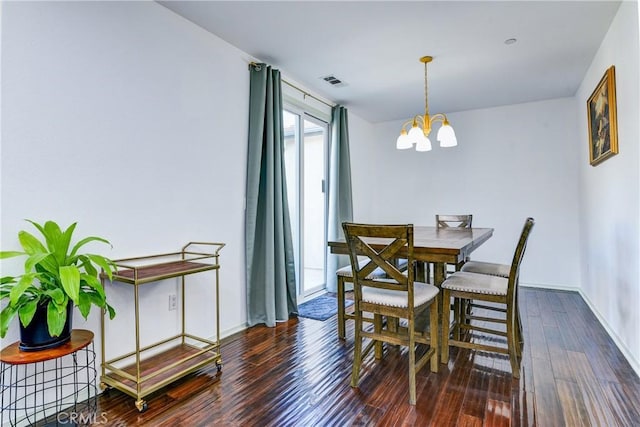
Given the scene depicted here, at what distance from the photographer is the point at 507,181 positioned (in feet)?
15.4

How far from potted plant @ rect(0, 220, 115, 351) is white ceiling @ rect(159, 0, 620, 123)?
5.78ft

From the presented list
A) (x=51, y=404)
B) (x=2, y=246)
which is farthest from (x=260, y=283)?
(x=2, y=246)

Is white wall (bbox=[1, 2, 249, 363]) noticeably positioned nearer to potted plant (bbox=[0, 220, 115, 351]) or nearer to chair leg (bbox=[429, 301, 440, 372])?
potted plant (bbox=[0, 220, 115, 351])

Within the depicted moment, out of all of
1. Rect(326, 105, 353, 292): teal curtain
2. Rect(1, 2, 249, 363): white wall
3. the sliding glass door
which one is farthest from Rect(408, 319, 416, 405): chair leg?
Rect(326, 105, 353, 292): teal curtain

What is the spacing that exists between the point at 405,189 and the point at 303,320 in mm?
2983

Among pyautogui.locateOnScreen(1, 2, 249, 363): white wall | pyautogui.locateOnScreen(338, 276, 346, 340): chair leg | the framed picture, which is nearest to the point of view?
pyautogui.locateOnScreen(1, 2, 249, 363): white wall

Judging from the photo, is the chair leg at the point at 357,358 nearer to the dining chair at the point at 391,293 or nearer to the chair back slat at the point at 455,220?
the dining chair at the point at 391,293

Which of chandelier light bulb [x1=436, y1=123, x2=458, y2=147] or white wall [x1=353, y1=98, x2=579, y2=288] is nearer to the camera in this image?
chandelier light bulb [x1=436, y1=123, x2=458, y2=147]

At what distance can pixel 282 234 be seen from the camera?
10.5ft

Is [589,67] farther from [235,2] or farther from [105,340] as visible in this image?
[105,340]

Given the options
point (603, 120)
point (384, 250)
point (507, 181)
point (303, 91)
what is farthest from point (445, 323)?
point (507, 181)

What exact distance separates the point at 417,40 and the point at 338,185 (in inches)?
78.8

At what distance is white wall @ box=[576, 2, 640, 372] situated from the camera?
2199 millimetres

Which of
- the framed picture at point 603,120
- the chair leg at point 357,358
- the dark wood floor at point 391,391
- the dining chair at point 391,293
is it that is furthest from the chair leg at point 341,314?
the framed picture at point 603,120
